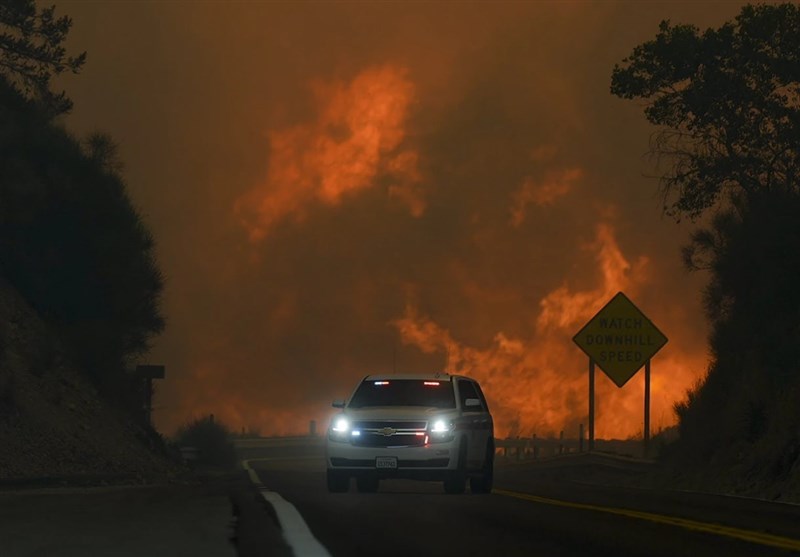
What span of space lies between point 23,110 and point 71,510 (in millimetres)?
32340

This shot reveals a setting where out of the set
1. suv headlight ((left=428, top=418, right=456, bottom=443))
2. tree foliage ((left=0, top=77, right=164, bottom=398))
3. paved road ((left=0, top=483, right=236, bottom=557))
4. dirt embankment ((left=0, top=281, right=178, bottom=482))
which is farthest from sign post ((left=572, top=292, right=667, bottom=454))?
paved road ((left=0, top=483, right=236, bottom=557))

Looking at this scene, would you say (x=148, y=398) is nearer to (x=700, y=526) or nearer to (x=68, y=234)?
(x=68, y=234)

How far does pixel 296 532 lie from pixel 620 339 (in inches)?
1104

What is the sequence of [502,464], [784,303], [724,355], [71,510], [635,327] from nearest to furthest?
1. [71,510]
2. [784,303]
3. [724,355]
4. [635,327]
5. [502,464]

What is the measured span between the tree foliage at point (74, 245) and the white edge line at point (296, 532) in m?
26.2

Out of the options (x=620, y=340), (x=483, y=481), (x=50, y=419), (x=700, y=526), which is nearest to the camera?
(x=700, y=526)

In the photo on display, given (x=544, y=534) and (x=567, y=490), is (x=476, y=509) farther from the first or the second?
(x=567, y=490)

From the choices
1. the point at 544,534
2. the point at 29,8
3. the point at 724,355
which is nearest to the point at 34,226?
the point at 29,8

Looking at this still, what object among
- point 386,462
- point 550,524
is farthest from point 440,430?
point 550,524

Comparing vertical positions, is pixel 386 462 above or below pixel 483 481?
above

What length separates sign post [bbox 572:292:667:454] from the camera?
41.9 m

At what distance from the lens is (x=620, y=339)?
139ft

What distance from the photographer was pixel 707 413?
37688mm

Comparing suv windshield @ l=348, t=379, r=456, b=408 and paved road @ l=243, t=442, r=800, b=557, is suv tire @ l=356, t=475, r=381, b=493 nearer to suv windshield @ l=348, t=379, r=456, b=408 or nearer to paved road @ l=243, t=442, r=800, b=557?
suv windshield @ l=348, t=379, r=456, b=408
